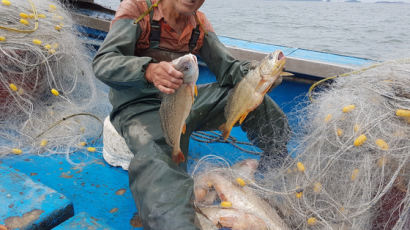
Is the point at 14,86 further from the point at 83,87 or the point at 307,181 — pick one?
the point at 307,181

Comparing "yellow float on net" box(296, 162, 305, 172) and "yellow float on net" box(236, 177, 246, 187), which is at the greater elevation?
"yellow float on net" box(296, 162, 305, 172)

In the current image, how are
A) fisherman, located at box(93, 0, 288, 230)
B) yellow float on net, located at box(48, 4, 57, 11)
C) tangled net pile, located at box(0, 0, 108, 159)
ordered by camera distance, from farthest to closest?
yellow float on net, located at box(48, 4, 57, 11) → tangled net pile, located at box(0, 0, 108, 159) → fisherman, located at box(93, 0, 288, 230)

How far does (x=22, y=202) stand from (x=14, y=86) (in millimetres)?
1986

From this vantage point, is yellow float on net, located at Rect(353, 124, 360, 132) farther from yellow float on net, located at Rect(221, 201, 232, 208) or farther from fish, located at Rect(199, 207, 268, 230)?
yellow float on net, located at Rect(221, 201, 232, 208)

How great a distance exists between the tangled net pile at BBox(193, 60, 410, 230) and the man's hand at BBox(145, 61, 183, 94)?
1.27m

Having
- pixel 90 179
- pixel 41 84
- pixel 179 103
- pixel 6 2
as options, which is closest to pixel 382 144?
pixel 179 103

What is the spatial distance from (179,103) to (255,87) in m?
0.64

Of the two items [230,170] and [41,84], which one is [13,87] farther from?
[230,170]

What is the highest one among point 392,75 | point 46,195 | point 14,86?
point 392,75

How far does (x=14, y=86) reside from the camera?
11.7 ft

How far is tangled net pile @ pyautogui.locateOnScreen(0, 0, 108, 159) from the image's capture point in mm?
3502

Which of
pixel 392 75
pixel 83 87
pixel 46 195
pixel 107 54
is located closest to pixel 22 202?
pixel 46 195

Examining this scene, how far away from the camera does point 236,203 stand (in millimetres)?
2568

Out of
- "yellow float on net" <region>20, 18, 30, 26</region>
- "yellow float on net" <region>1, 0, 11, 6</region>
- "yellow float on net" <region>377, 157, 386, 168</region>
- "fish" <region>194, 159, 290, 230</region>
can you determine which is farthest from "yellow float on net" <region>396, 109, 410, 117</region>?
"yellow float on net" <region>1, 0, 11, 6</region>
